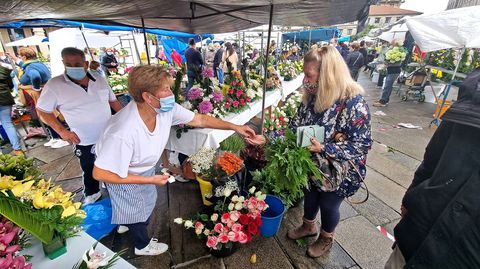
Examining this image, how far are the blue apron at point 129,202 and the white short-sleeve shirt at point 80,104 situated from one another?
1243 mm

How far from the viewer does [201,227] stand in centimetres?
233

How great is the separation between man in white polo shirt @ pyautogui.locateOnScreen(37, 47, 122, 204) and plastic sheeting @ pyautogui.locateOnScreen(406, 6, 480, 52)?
23.3ft

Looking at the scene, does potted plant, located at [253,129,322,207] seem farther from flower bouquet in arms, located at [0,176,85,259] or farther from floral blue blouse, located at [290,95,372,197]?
flower bouquet in arms, located at [0,176,85,259]

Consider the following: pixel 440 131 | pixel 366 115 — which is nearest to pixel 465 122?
pixel 440 131

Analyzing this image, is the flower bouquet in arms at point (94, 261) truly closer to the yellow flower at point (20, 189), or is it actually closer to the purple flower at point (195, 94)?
the yellow flower at point (20, 189)

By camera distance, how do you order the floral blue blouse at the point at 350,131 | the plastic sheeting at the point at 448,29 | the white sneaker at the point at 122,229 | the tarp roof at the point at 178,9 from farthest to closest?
the plastic sheeting at the point at 448,29
the white sneaker at the point at 122,229
the tarp roof at the point at 178,9
the floral blue blouse at the point at 350,131

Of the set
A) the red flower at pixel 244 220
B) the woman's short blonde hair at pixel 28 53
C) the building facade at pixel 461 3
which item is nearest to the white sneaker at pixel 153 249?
the red flower at pixel 244 220

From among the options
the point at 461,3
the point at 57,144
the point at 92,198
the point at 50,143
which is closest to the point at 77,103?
the point at 92,198

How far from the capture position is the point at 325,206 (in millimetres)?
2184

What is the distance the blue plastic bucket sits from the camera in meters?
2.55

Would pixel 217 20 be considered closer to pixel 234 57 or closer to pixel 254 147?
pixel 254 147

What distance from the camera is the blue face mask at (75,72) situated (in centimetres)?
270

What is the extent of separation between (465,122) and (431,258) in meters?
0.64

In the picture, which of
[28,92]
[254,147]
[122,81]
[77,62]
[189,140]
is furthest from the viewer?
[122,81]
